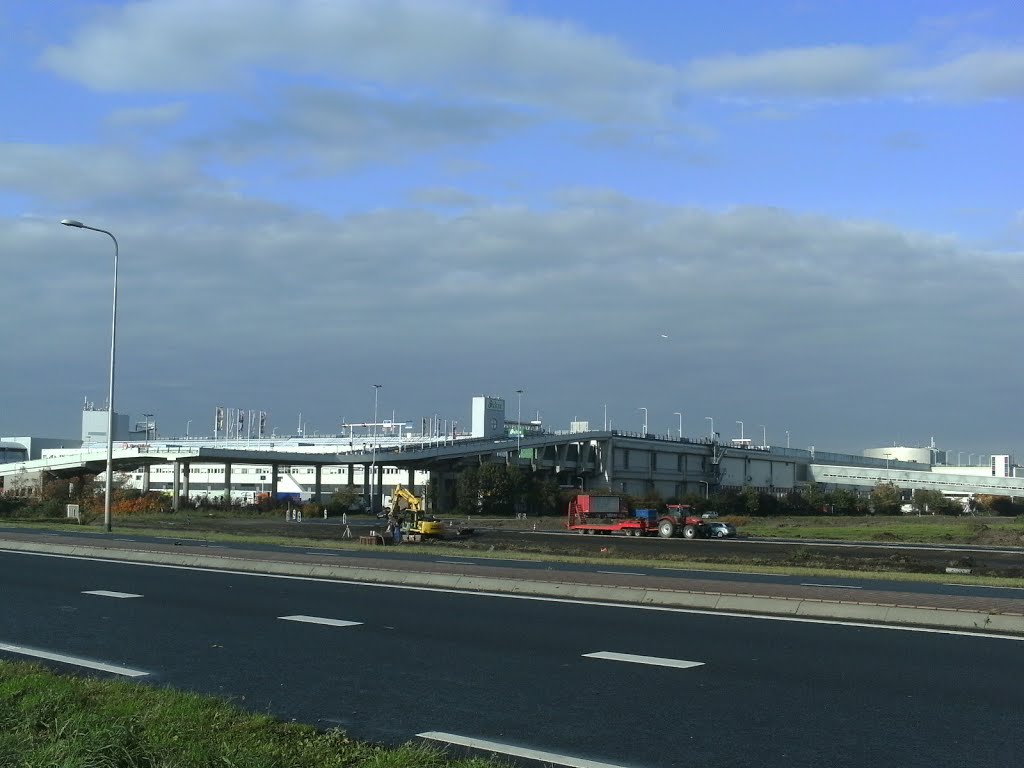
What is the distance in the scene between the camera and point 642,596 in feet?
60.5

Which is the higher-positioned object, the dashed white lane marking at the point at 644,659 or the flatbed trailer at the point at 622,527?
the dashed white lane marking at the point at 644,659

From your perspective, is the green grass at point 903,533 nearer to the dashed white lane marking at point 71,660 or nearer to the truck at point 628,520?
the truck at point 628,520

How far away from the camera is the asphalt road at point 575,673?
849cm

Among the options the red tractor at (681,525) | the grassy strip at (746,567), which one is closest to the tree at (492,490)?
the red tractor at (681,525)

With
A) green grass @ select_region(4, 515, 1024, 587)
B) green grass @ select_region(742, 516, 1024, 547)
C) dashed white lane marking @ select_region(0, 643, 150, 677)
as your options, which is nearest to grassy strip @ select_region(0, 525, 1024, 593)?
green grass @ select_region(4, 515, 1024, 587)

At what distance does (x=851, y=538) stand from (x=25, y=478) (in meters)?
84.7

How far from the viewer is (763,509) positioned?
384 ft

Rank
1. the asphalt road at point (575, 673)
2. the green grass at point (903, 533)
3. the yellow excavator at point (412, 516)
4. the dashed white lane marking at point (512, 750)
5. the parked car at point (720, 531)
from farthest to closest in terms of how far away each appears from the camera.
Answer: the parked car at point (720, 531) < the green grass at point (903, 533) < the yellow excavator at point (412, 516) < the asphalt road at point (575, 673) < the dashed white lane marking at point (512, 750)

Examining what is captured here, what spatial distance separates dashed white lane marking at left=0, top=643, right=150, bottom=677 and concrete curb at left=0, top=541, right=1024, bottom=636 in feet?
30.0

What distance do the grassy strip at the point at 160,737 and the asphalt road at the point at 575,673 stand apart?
73 cm

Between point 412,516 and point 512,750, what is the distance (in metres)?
44.2

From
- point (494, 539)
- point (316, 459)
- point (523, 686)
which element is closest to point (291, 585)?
point (523, 686)

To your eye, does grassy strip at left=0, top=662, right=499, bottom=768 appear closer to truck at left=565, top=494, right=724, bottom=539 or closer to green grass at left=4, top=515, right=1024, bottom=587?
green grass at left=4, top=515, right=1024, bottom=587

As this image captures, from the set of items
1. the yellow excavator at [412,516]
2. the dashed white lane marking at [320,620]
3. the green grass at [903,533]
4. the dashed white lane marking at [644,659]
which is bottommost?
the green grass at [903,533]
